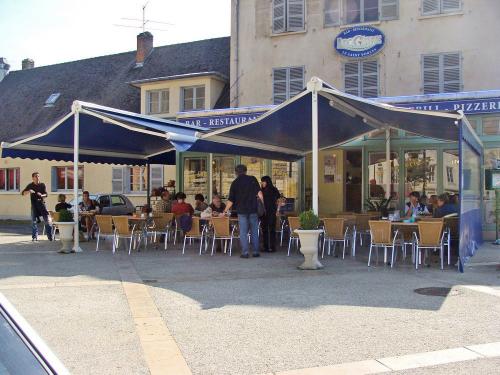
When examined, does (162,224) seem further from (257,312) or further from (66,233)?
(257,312)

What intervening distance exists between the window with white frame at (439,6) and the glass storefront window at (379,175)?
4.69 metres

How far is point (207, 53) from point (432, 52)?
32.7 ft

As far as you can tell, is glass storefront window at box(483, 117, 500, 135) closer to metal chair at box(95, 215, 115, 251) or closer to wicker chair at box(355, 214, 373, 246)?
wicker chair at box(355, 214, 373, 246)

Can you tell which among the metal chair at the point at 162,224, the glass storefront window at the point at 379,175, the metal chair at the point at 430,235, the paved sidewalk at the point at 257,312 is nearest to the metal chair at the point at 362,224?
the paved sidewalk at the point at 257,312

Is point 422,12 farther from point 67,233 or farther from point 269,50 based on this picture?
point 67,233

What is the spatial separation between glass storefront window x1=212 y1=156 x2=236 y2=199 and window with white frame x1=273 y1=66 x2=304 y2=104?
2844 millimetres

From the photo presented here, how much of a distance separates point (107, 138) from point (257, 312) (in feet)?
28.2

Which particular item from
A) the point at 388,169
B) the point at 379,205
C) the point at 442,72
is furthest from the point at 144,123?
Answer: the point at 442,72

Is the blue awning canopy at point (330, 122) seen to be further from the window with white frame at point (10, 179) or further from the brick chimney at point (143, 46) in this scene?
the window with white frame at point (10, 179)

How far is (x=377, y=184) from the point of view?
14852mm

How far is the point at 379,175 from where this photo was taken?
1482cm

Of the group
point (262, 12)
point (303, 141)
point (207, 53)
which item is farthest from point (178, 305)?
point (207, 53)

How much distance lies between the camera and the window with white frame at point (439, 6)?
625 inches

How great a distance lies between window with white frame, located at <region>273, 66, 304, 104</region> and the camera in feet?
58.0
